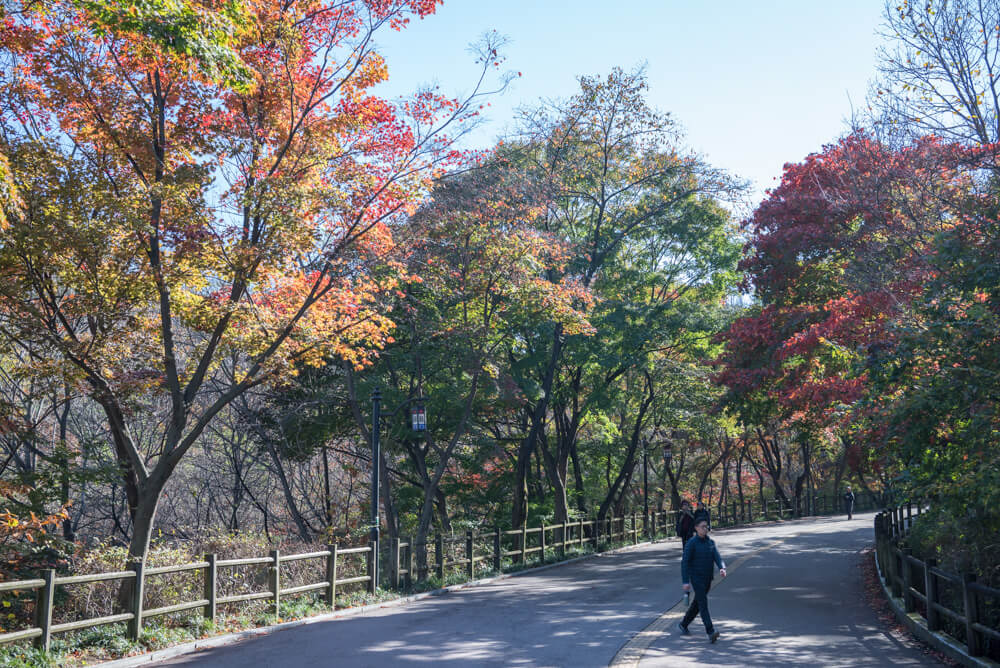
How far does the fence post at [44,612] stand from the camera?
903 cm

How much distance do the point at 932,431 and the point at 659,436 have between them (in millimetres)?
35937

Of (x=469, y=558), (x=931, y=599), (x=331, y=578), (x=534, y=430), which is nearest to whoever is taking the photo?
(x=931, y=599)

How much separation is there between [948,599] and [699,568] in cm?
379

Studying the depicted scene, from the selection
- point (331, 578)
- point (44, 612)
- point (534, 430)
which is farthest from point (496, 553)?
point (44, 612)

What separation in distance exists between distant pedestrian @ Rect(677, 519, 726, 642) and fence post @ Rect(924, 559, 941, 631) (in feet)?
8.63

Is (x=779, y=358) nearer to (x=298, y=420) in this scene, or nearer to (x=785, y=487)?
(x=298, y=420)

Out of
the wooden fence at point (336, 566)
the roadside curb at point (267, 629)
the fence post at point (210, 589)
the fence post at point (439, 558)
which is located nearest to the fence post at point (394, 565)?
the wooden fence at point (336, 566)

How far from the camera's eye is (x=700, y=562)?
10789mm

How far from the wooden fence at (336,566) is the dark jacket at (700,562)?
6214mm

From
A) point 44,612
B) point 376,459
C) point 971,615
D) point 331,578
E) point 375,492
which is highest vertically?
point 376,459

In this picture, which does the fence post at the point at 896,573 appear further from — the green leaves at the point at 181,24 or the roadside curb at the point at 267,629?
the green leaves at the point at 181,24

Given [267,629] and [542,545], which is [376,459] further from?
[542,545]

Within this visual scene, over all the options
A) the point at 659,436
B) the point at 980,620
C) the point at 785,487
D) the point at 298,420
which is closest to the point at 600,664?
the point at 980,620

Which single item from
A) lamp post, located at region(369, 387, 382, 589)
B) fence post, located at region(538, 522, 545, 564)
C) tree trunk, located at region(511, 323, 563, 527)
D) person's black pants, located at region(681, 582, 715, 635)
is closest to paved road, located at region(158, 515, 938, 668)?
person's black pants, located at region(681, 582, 715, 635)
